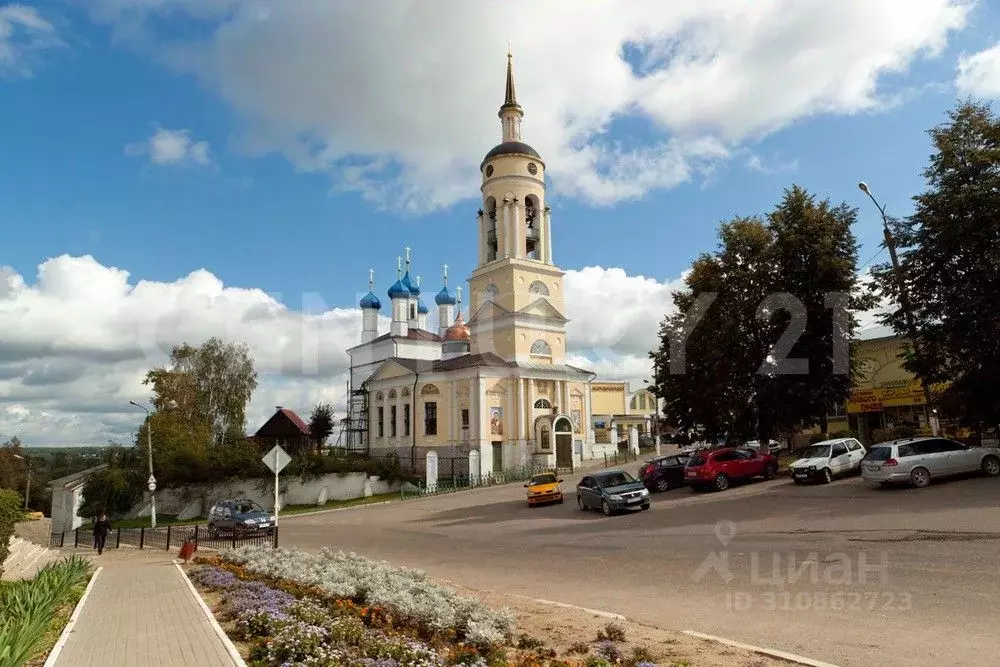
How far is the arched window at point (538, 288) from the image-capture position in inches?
1882

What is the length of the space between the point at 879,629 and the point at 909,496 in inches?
470

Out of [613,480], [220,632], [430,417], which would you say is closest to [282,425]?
[430,417]

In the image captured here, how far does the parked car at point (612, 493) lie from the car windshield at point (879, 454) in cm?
655

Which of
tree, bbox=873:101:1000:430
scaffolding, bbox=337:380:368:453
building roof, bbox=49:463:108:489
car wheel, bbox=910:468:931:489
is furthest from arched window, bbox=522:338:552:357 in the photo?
building roof, bbox=49:463:108:489

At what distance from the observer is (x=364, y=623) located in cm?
866

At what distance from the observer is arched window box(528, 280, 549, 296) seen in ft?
157

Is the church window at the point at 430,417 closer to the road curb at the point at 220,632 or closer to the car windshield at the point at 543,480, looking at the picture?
the car windshield at the point at 543,480

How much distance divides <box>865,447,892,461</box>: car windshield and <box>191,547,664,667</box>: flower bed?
1418 centimetres

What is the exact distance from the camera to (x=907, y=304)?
21891 millimetres

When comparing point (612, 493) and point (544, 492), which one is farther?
point (544, 492)

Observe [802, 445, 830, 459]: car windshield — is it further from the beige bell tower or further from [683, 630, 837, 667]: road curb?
the beige bell tower

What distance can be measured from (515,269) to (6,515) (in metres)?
35.7

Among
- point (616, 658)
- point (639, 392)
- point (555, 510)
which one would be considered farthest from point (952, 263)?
point (639, 392)

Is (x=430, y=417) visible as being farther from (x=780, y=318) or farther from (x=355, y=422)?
(x=780, y=318)
